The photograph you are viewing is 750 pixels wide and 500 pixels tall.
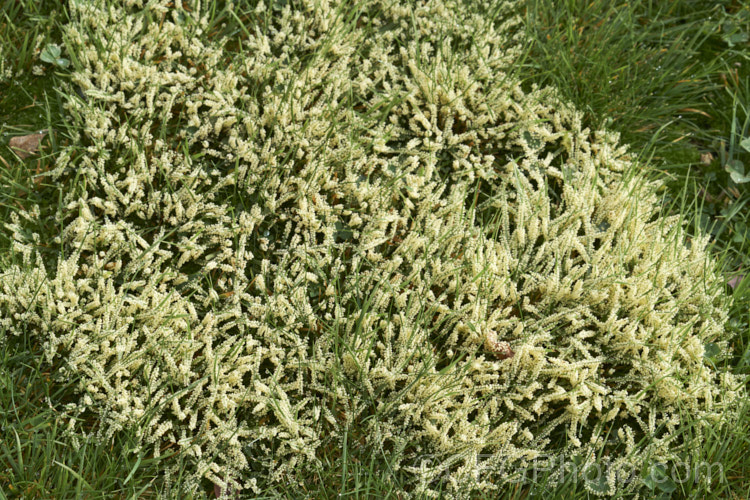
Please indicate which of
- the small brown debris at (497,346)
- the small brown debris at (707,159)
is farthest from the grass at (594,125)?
the small brown debris at (497,346)

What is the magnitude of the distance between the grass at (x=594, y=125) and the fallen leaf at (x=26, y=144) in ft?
0.13

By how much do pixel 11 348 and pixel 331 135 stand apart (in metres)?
1.78

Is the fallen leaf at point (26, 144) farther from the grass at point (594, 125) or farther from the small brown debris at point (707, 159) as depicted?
the small brown debris at point (707, 159)

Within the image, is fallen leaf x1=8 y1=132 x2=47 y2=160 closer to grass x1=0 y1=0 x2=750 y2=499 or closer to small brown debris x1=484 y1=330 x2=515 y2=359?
grass x1=0 y1=0 x2=750 y2=499

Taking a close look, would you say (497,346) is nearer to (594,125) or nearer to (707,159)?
(594,125)

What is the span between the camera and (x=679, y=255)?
3.28 metres

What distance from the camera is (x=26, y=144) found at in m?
3.39

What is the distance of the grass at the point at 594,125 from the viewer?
261 centimetres

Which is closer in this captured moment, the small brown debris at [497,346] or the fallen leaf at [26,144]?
the small brown debris at [497,346]

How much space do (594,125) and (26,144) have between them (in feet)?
10.1

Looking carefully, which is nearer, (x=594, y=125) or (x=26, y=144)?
(x=26, y=144)

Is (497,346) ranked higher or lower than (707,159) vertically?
lower

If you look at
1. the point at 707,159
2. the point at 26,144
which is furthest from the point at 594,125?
the point at 26,144

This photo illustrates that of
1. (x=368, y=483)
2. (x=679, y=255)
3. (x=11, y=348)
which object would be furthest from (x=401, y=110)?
(x=11, y=348)
